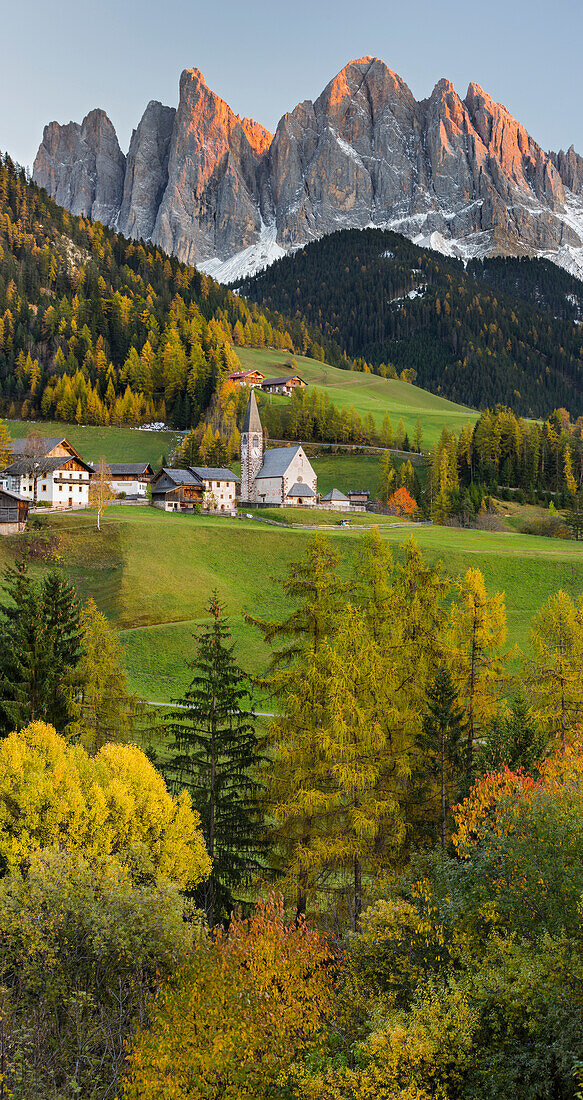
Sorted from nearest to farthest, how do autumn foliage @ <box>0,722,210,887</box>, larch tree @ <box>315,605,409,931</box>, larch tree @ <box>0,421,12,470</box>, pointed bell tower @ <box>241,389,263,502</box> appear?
autumn foliage @ <box>0,722,210,887</box>, larch tree @ <box>315,605,409,931</box>, larch tree @ <box>0,421,12,470</box>, pointed bell tower @ <box>241,389,263,502</box>

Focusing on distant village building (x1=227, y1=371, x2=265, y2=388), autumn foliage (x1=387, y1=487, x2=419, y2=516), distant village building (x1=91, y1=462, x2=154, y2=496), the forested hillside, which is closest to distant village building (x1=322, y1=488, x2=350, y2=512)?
autumn foliage (x1=387, y1=487, x2=419, y2=516)

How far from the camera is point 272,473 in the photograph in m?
100

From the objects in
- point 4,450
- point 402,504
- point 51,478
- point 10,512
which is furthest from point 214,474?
point 10,512

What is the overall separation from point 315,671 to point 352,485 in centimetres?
9522

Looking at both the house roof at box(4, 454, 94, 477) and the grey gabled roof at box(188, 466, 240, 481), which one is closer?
the house roof at box(4, 454, 94, 477)

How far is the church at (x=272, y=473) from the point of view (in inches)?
3893

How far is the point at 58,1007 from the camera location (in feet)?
56.5

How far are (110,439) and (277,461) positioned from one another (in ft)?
133

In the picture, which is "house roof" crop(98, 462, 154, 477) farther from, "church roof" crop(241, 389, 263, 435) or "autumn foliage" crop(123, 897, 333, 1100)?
"autumn foliage" crop(123, 897, 333, 1100)

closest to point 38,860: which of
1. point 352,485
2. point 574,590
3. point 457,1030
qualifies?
point 457,1030

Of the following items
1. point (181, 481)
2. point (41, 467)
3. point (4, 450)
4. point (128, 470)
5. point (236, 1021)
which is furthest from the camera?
point (128, 470)

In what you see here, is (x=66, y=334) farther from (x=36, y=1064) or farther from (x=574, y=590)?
(x=36, y=1064)

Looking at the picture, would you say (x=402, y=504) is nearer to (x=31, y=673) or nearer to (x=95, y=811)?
(x=31, y=673)

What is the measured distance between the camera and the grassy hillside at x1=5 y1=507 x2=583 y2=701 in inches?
2020
